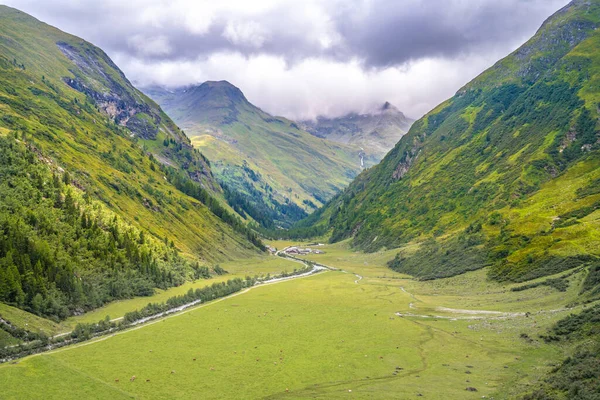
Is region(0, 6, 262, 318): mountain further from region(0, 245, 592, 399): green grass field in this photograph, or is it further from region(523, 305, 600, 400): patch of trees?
region(523, 305, 600, 400): patch of trees

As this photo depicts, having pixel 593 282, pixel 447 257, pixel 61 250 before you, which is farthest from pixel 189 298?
pixel 593 282

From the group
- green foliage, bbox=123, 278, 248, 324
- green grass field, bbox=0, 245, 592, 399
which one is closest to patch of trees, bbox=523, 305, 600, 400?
green grass field, bbox=0, 245, 592, 399

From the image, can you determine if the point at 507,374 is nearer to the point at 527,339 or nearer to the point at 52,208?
the point at 527,339

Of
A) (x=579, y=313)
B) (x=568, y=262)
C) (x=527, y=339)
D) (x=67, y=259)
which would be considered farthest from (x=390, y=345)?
(x=67, y=259)

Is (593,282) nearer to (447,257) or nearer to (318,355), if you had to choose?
(318,355)

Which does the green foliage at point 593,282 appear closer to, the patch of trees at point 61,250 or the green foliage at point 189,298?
the green foliage at point 189,298

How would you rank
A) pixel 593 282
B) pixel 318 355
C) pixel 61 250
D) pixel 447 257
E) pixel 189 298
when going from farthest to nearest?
pixel 447 257, pixel 189 298, pixel 61 250, pixel 593 282, pixel 318 355

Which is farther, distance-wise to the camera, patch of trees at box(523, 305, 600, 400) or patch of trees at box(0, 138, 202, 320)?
patch of trees at box(0, 138, 202, 320)

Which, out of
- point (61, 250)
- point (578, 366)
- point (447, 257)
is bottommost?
point (447, 257)
